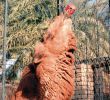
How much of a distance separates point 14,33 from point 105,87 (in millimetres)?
3276

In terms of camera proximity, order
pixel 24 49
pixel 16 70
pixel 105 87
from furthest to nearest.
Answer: pixel 24 49
pixel 16 70
pixel 105 87

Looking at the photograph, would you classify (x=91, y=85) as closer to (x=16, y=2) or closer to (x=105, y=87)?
(x=105, y=87)

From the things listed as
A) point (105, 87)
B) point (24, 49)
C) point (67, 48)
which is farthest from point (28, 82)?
point (24, 49)

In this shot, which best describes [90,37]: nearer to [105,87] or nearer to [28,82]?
[105,87]

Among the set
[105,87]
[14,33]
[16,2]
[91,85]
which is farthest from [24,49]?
[91,85]

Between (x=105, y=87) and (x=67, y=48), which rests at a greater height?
(x=67, y=48)

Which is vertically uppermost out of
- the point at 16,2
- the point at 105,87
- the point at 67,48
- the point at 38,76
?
the point at 16,2

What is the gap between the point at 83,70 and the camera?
19.1 feet

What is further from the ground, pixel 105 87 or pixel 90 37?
pixel 90 37

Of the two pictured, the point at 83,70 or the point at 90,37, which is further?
the point at 90,37

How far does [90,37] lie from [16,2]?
256 cm

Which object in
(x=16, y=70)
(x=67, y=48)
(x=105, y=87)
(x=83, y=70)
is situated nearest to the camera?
(x=67, y=48)

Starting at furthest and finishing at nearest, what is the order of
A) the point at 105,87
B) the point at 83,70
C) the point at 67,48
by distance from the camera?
the point at 105,87 → the point at 83,70 → the point at 67,48

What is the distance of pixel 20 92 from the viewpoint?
6.93 ft
